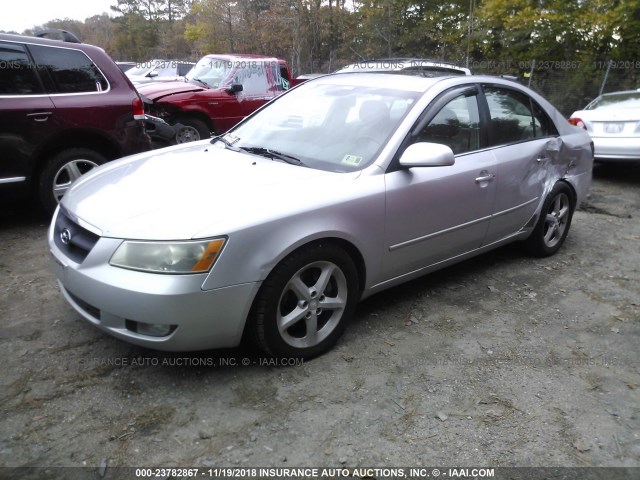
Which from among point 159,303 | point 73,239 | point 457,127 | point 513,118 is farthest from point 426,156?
point 73,239

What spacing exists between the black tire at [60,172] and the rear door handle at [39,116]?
35cm

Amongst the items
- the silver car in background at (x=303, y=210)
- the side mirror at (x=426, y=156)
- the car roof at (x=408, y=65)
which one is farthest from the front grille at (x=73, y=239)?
the car roof at (x=408, y=65)

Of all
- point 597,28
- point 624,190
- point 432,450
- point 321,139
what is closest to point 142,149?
point 321,139

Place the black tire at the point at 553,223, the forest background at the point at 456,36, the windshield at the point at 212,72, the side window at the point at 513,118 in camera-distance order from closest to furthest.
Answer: the side window at the point at 513,118
the black tire at the point at 553,223
the windshield at the point at 212,72
the forest background at the point at 456,36

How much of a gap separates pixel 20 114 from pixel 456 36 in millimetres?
19435

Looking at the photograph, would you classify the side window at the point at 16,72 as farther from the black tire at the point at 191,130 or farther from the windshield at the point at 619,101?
the windshield at the point at 619,101

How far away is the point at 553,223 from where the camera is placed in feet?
15.1

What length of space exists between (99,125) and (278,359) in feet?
11.6

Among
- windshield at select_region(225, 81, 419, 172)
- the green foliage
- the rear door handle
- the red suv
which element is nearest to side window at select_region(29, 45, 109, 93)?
the red suv

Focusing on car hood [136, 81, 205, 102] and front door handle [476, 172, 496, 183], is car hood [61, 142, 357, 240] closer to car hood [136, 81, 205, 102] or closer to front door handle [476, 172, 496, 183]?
front door handle [476, 172, 496, 183]

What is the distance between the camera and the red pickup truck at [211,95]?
8070 mm

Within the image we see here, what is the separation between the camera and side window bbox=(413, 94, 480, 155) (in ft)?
11.0

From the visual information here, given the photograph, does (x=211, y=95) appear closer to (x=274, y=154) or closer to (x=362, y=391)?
(x=274, y=154)

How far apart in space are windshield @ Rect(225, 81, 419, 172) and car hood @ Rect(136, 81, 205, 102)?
4.82 metres
